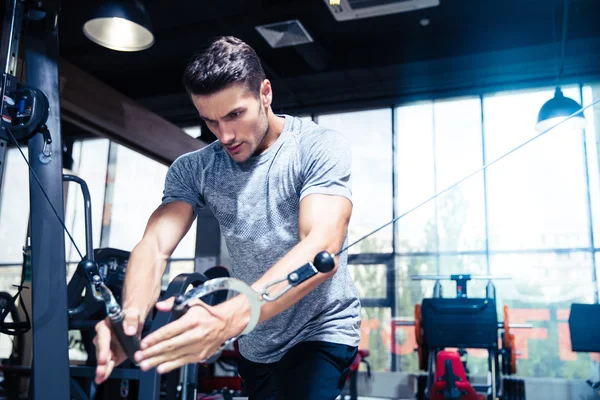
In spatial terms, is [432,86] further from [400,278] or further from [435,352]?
[435,352]

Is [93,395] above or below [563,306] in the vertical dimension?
below

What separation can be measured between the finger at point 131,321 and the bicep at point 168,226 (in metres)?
0.35

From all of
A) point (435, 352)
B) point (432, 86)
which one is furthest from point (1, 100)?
point (432, 86)

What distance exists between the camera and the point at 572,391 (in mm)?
6719

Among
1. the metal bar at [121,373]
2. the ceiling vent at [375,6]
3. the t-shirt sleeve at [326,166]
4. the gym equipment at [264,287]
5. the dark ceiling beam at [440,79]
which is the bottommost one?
the metal bar at [121,373]

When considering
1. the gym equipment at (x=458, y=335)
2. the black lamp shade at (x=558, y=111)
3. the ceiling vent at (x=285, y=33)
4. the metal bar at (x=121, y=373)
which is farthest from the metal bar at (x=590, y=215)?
the metal bar at (x=121, y=373)

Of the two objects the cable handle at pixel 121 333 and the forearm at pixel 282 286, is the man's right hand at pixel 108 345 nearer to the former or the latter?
the cable handle at pixel 121 333

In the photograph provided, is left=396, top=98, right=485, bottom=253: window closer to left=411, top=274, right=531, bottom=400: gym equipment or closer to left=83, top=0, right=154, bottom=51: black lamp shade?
left=411, top=274, right=531, bottom=400: gym equipment

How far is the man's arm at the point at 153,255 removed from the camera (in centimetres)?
129

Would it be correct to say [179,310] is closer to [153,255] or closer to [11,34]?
[153,255]

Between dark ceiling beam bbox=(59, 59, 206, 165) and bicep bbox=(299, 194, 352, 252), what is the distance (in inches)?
158

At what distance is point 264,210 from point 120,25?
3247mm

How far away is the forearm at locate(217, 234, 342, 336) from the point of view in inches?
39.2

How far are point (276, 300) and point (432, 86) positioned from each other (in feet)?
24.1
